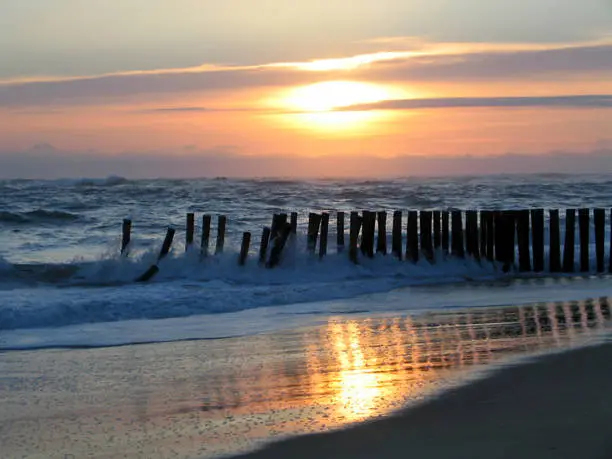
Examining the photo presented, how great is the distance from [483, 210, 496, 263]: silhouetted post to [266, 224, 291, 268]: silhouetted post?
3855mm

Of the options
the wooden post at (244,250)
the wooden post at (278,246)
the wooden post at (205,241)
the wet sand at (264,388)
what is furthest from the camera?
the wooden post at (205,241)

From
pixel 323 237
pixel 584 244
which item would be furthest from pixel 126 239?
pixel 584 244

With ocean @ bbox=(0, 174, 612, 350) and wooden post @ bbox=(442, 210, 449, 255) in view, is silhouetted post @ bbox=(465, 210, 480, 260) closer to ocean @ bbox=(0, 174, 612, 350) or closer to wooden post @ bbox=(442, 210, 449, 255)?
ocean @ bbox=(0, 174, 612, 350)

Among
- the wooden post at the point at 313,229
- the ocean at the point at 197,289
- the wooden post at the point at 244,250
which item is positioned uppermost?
the wooden post at the point at 313,229

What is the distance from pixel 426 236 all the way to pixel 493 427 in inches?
433

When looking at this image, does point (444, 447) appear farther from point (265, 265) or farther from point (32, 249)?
point (32, 249)

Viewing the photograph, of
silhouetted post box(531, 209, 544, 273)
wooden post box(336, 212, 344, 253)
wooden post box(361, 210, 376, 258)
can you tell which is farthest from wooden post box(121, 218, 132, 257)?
silhouetted post box(531, 209, 544, 273)

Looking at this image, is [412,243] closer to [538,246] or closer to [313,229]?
[313,229]

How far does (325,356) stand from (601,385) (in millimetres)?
2494

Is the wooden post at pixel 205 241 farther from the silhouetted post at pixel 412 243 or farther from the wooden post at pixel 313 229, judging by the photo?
the silhouetted post at pixel 412 243

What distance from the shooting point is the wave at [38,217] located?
27788 millimetres

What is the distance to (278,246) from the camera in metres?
15.9

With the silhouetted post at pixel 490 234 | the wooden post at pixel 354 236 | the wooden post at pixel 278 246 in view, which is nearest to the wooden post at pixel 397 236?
the wooden post at pixel 354 236

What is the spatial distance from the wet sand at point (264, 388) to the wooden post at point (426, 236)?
6.41 m
